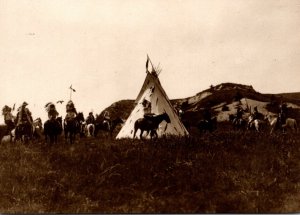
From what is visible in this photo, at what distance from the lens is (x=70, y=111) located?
13266 mm

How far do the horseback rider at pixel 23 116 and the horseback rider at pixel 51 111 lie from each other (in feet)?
1.87

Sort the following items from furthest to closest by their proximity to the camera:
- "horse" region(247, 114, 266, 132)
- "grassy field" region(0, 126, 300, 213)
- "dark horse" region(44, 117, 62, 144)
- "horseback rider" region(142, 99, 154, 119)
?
"horse" region(247, 114, 266, 132), "horseback rider" region(142, 99, 154, 119), "dark horse" region(44, 117, 62, 144), "grassy field" region(0, 126, 300, 213)

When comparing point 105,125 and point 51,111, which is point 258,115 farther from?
point 51,111

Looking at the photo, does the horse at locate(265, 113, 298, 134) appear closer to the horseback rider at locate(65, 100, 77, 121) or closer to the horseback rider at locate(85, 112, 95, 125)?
the horseback rider at locate(65, 100, 77, 121)

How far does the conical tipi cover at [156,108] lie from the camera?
46.7 feet

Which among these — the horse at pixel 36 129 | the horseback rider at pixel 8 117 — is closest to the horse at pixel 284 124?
the horse at pixel 36 129

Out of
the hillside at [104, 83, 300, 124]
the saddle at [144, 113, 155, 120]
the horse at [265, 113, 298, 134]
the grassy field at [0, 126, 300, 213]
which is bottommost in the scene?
the grassy field at [0, 126, 300, 213]

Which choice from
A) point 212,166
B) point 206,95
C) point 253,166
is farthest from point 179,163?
point 206,95

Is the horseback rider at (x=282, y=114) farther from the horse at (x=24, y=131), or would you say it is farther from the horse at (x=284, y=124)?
the horse at (x=24, y=131)

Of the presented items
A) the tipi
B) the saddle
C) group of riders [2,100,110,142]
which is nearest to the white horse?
the tipi

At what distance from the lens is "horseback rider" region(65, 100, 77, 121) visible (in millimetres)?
12945

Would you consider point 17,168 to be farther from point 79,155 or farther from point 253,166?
point 253,166

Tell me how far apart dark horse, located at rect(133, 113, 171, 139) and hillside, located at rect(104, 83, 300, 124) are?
0.82 m

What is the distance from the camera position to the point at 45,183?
10734 millimetres
